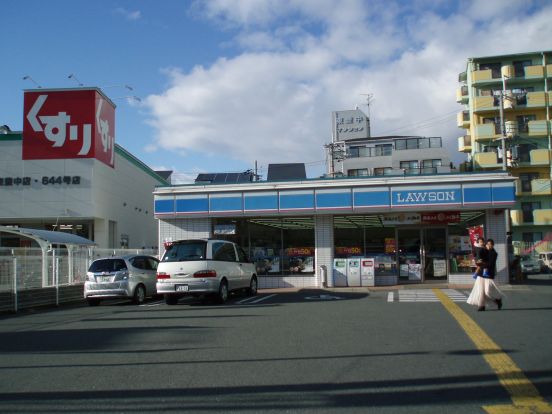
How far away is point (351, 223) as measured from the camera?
2362 centimetres

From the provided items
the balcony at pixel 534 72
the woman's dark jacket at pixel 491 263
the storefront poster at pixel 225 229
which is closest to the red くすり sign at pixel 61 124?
the storefront poster at pixel 225 229

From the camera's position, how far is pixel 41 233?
19172 millimetres

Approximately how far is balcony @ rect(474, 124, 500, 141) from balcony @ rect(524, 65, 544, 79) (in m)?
5.58

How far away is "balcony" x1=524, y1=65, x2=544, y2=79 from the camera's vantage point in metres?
51.2

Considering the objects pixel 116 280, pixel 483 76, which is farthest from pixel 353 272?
pixel 483 76

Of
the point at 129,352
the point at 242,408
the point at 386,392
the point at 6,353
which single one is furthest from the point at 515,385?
the point at 6,353

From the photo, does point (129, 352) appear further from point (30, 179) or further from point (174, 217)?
point (30, 179)

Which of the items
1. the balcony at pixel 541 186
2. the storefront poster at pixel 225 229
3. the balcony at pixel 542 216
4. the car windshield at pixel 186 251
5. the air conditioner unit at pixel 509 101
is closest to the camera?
the car windshield at pixel 186 251

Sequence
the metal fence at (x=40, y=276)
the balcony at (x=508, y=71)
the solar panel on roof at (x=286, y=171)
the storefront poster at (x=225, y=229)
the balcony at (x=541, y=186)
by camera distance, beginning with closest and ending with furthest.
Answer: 1. the metal fence at (x=40, y=276)
2. the storefront poster at (x=225, y=229)
3. the solar panel on roof at (x=286, y=171)
4. the balcony at (x=541, y=186)
5. the balcony at (x=508, y=71)

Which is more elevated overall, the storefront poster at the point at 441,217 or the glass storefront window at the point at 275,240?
the storefront poster at the point at 441,217

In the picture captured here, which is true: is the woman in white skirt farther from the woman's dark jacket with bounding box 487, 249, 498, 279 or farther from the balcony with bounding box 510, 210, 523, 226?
the balcony with bounding box 510, 210, 523, 226

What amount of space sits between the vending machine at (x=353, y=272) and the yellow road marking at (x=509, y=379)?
1208 cm

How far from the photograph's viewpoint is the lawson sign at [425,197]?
72.2 feet

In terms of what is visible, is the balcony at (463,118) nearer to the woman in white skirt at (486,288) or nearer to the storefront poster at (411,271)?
the storefront poster at (411,271)
